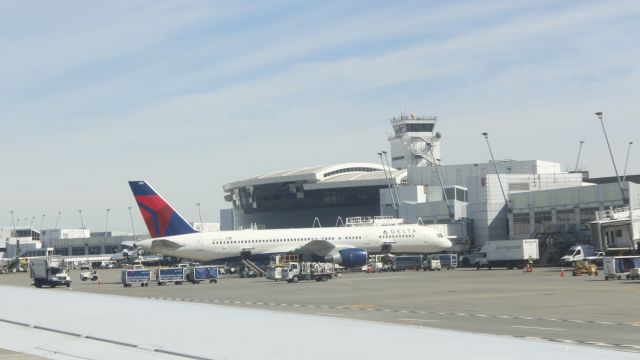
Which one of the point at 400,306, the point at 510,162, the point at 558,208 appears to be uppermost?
the point at 510,162

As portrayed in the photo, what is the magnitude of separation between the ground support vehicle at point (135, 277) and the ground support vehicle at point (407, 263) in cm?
2674

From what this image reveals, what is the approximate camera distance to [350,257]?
7944 centimetres

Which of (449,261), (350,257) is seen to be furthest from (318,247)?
(449,261)

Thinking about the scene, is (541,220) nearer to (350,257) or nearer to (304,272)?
(350,257)

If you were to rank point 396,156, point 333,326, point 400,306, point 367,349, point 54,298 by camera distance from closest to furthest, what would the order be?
point 367,349
point 333,326
point 54,298
point 400,306
point 396,156

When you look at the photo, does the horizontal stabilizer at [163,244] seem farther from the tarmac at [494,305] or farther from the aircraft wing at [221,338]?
the aircraft wing at [221,338]

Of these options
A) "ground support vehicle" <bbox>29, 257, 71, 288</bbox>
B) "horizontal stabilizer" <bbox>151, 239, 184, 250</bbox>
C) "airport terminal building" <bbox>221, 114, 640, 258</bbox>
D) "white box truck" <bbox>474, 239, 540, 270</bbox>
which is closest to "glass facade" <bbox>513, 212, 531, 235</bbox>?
"airport terminal building" <bbox>221, 114, 640, 258</bbox>

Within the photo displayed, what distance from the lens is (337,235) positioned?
83.4 metres

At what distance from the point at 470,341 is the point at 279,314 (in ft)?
14.5

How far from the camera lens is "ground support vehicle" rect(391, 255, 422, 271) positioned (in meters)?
83.9

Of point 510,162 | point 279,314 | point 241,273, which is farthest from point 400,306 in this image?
point 510,162

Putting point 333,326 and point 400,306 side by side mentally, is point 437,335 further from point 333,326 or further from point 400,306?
point 400,306

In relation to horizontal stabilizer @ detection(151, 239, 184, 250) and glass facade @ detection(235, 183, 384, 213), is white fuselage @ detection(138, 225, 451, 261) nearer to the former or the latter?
horizontal stabilizer @ detection(151, 239, 184, 250)

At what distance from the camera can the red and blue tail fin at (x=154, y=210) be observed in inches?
3014
